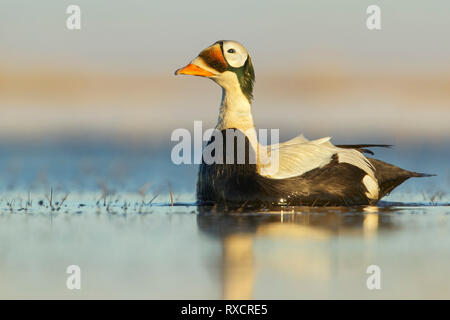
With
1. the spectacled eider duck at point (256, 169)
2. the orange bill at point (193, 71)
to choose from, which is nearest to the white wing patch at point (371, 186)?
the spectacled eider duck at point (256, 169)

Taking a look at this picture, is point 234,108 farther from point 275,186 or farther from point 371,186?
point 371,186

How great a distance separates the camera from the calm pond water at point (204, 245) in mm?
6352

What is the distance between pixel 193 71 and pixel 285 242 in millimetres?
3419

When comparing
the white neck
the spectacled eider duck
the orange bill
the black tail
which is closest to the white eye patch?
the spectacled eider duck

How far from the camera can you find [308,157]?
426 inches

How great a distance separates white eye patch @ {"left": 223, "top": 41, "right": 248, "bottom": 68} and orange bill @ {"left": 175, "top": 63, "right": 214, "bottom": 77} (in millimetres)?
274

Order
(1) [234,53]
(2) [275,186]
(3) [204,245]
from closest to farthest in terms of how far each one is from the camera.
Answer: (3) [204,245] → (2) [275,186] → (1) [234,53]

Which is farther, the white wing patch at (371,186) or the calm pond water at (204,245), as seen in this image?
the white wing patch at (371,186)

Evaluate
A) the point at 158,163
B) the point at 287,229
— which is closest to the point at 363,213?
the point at 287,229

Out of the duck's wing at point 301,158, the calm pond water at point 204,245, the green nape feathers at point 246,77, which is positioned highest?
the green nape feathers at point 246,77

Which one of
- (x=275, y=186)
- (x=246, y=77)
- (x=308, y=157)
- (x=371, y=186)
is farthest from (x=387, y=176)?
(x=246, y=77)
